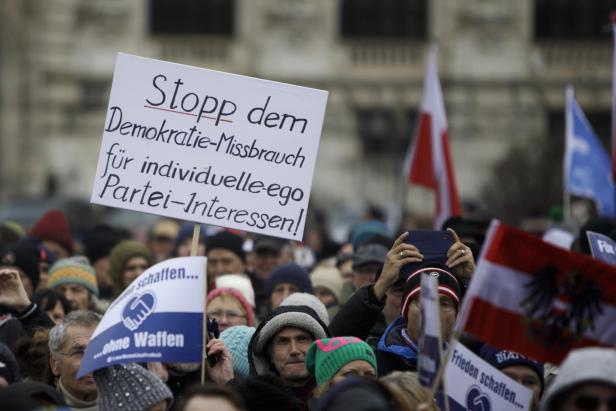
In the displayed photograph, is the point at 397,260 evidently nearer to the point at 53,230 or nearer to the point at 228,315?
the point at 228,315

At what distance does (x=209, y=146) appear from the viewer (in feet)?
24.7

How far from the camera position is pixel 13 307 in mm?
8344

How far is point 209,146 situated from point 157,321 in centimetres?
122

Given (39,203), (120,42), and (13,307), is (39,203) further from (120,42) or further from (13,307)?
(13,307)

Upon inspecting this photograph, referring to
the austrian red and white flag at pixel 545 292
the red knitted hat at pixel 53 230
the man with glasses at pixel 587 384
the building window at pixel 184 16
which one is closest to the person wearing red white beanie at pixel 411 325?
the austrian red and white flag at pixel 545 292

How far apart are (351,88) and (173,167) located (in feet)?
83.6

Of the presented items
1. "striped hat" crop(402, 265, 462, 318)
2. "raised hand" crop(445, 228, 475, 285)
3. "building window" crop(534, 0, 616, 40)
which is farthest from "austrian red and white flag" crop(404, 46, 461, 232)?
"building window" crop(534, 0, 616, 40)

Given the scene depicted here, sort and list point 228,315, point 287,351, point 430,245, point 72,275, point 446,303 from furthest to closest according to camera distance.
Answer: point 72,275 < point 228,315 < point 430,245 < point 287,351 < point 446,303

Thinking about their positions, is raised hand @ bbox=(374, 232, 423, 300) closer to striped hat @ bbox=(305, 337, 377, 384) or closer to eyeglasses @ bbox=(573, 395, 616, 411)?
striped hat @ bbox=(305, 337, 377, 384)

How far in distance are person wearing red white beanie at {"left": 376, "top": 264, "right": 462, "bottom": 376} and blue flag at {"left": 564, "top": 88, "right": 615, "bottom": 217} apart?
27.5 feet

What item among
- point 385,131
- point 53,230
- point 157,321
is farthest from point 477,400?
point 385,131

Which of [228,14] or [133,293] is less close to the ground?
[133,293]

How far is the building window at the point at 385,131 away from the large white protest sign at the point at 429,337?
26173mm

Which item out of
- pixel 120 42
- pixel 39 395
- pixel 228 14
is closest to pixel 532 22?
pixel 228 14
